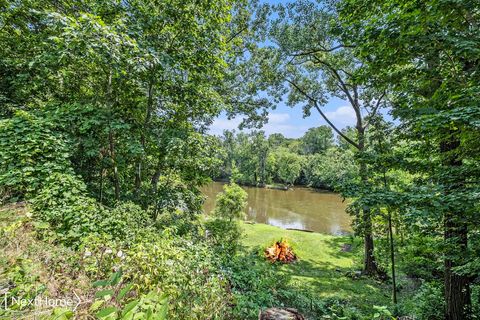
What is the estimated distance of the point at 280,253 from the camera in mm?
8711

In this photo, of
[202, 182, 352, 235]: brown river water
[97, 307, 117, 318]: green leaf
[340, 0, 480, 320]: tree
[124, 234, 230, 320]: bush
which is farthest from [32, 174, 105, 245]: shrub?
[202, 182, 352, 235]: brown river water

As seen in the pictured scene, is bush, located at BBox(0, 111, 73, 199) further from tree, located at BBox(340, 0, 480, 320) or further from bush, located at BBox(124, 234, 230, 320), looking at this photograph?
tree, located at BBox(340, 0, 480, 320)

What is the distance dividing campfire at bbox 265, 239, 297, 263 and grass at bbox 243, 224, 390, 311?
0.29 m

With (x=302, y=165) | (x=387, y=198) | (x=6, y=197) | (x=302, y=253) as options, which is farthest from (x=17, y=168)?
(x=302, y=165)

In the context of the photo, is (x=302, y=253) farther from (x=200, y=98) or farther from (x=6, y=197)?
(x=6, y=197)

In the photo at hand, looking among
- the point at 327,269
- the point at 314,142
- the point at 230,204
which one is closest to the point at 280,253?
the point at 327,269

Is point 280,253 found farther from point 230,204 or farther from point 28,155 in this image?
point 28,155

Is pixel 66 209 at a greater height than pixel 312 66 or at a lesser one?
lesser

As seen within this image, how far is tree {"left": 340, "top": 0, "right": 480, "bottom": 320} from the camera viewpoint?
2.37 m

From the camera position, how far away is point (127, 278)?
240 centimetres

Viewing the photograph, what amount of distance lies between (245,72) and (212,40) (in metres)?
3.76

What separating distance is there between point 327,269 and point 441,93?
7.26 m

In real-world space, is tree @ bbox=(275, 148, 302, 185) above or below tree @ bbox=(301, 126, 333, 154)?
below

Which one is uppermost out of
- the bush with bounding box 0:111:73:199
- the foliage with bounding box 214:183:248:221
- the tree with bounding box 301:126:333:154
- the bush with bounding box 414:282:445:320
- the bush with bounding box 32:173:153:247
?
the tree with bounding box 301:126:333:154
